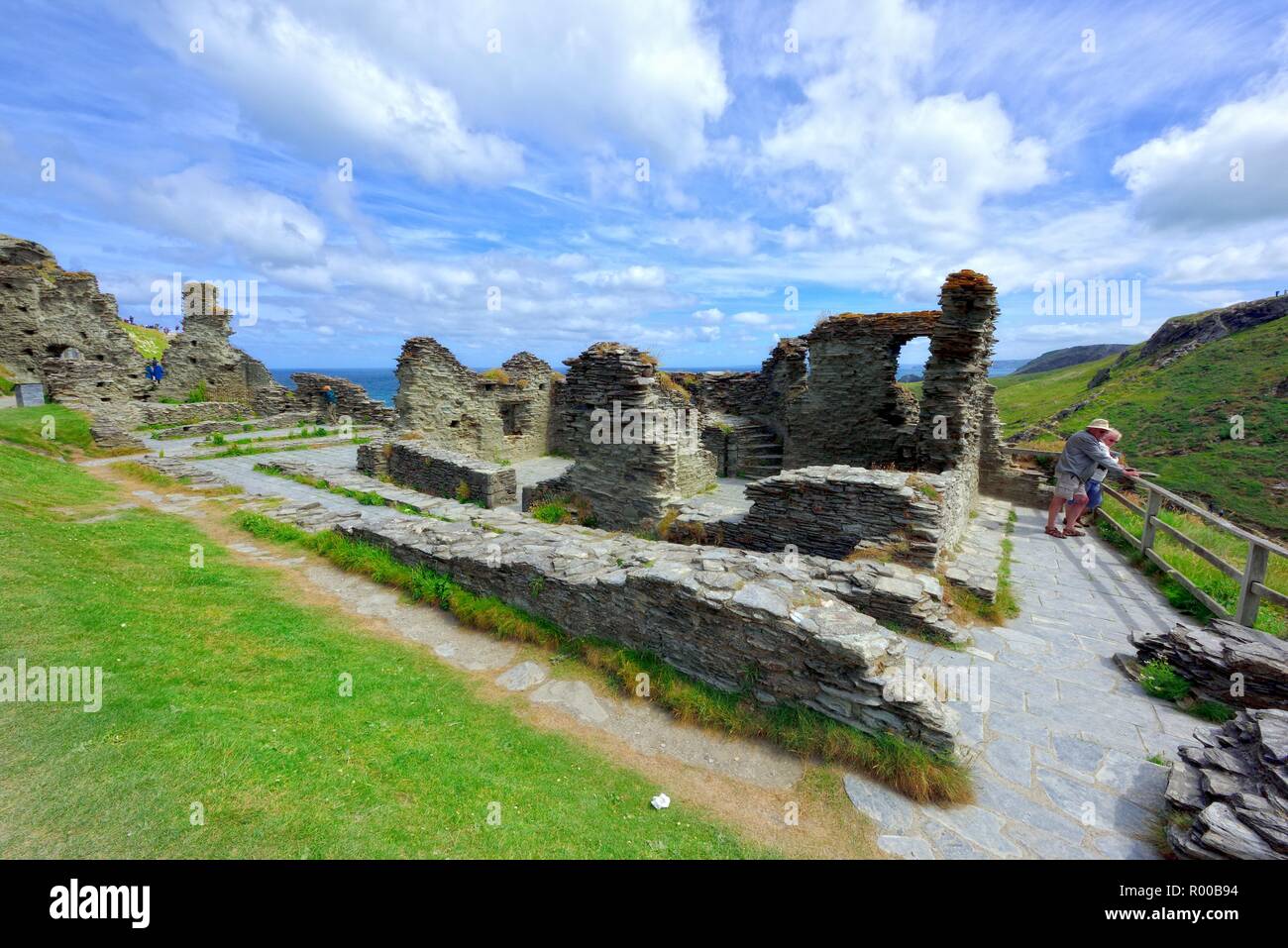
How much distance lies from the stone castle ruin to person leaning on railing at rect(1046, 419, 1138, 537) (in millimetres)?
1925

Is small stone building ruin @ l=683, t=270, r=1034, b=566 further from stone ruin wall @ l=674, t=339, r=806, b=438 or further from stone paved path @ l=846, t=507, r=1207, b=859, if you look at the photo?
stone paved path @ l=846, t=507, r=1207, b=859

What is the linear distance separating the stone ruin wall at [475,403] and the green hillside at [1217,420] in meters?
40.0

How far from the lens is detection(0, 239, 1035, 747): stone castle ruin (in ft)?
19.7

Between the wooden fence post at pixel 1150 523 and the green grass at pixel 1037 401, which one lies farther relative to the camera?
the green grass at pixel 1037 401

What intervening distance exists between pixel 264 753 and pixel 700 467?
15727mm

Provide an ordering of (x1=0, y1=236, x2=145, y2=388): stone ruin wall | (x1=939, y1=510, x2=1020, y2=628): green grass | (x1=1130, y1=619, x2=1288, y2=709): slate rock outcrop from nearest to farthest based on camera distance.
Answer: (x1=1130, y1=619, x2=1288, y2=709): slate rock outcrop → (x1=939, y1=510, x2=1020, y2=628): green grass → (x1=0, y1=236, x2=145, y2=388): stone ruin wall

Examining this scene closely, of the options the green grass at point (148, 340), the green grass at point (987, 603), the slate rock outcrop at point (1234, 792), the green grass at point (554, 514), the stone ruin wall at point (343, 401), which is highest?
the green grass at point (148, 340)

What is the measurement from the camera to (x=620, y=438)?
40.7ft

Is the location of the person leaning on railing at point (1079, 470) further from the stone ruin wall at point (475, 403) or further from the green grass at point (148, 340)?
the green grass at point (148, 340)

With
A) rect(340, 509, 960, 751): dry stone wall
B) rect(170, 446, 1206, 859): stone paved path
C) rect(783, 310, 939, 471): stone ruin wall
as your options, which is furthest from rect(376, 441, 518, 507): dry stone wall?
rect(783, 310, 939, 471): stone ruin wall

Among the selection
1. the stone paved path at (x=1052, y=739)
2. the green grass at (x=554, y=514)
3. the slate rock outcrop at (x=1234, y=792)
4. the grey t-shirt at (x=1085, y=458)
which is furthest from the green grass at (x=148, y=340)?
the slate rock outcrop at (x=1234, y=792)

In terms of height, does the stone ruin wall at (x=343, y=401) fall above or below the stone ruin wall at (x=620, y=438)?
above

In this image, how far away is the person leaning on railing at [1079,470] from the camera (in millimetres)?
11281

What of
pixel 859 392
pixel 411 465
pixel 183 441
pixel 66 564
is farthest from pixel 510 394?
pixel 66 564
